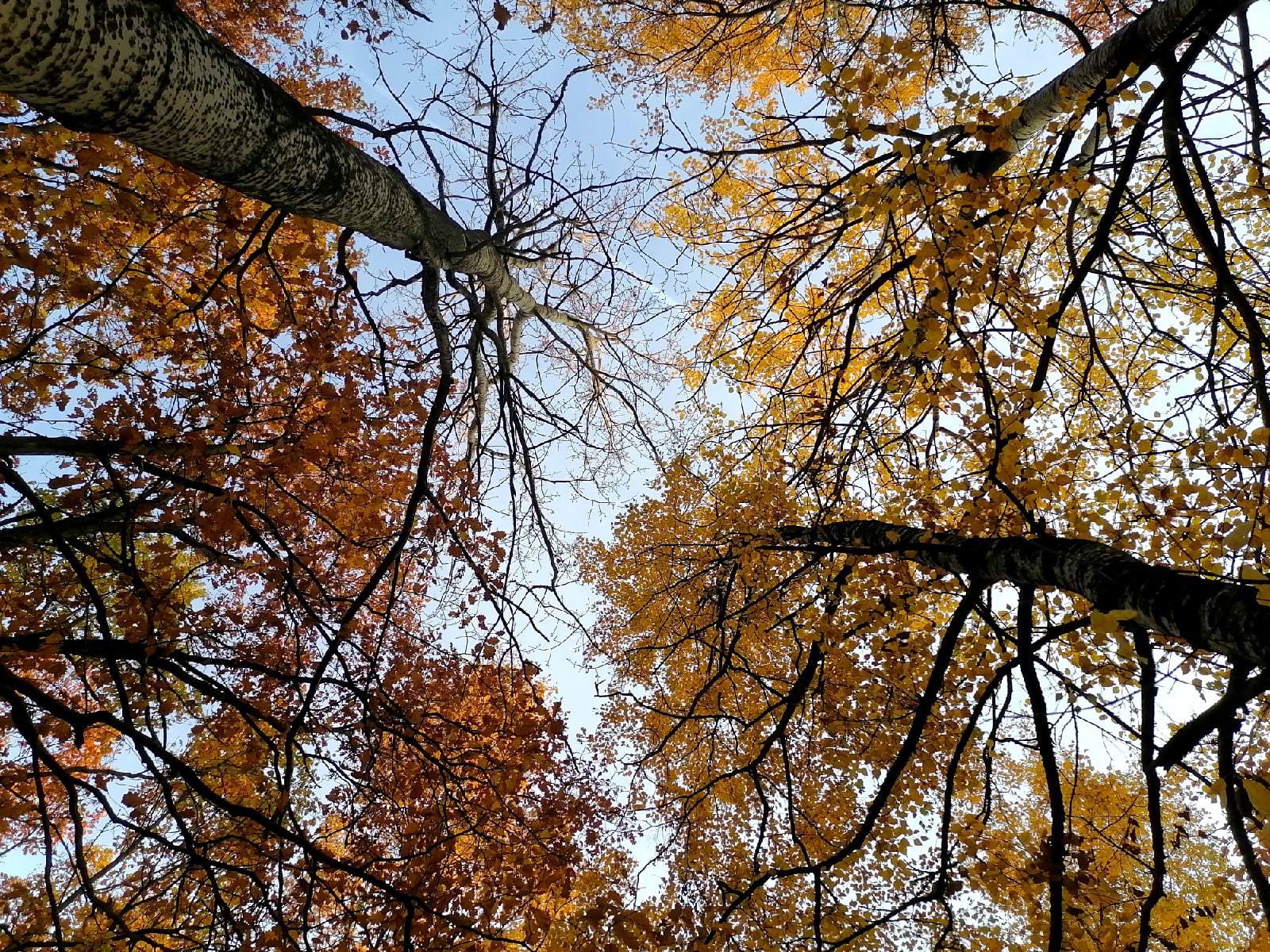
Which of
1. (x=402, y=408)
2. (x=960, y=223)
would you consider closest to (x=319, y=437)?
(x=402, y=408)

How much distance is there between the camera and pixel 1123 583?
2.21 meters

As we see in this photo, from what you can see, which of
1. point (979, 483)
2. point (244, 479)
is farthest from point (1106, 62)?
point (244, 479)

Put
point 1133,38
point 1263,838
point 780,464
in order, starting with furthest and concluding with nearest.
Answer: point 780,464 → point 1133,38 → point 1263,838

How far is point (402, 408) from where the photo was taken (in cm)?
426

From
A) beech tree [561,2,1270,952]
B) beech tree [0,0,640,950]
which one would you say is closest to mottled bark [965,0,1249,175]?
beech tree [561,2,1270,952]

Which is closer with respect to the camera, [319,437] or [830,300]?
[830,300]

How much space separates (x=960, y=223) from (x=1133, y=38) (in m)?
1.66

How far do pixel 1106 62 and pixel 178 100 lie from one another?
4.37 metres

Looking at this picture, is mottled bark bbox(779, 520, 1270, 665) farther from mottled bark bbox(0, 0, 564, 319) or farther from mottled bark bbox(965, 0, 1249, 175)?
mottled bark bbox(0, 0, 564, 319)

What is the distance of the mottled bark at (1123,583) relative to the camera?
1.78m

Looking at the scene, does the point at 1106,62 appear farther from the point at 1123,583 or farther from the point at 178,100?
the point at 178,100

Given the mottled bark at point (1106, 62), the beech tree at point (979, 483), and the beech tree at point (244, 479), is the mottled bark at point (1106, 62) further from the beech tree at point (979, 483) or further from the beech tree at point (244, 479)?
the beech tree at point (244, 479)

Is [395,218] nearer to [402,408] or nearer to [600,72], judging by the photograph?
[402,408]

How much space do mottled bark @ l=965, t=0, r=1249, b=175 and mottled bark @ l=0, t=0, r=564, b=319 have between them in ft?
10.1
